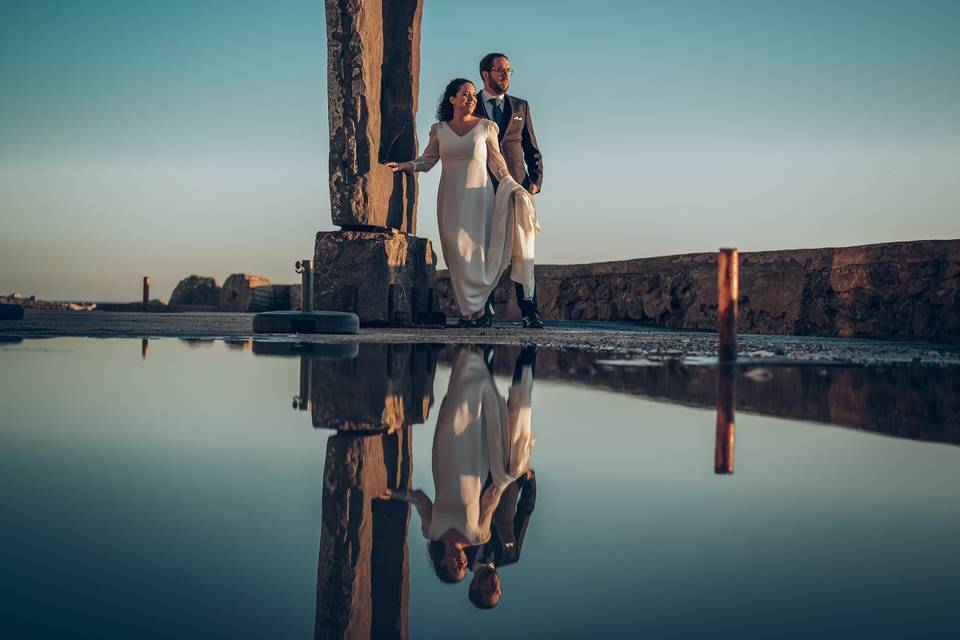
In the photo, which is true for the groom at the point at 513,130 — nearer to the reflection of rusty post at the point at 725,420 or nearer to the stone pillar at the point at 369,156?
the stone pillar at the point at 369,156

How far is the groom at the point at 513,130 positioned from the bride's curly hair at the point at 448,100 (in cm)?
20

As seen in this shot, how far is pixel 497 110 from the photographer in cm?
631

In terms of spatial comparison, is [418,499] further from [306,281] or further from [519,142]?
[519,142]

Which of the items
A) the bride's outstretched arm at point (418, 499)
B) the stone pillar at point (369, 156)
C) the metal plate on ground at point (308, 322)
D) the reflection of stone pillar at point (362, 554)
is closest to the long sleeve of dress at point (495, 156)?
the stone pillar at point (369, 156)

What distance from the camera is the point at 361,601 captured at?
669 millimetres

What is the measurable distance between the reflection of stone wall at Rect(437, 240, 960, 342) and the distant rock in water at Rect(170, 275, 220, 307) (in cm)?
1104

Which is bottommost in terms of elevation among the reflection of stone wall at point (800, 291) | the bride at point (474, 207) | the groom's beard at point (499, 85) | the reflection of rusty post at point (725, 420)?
the reflection of rusty post at point (725, 420)

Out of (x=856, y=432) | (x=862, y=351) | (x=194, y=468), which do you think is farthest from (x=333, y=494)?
(x=862, y=351)

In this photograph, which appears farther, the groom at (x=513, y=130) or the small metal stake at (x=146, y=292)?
the small metal stake at (x=146, y=292)

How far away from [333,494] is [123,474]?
0.33m

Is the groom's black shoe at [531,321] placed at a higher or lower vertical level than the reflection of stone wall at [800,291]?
lower

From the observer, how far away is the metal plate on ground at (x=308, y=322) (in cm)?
494

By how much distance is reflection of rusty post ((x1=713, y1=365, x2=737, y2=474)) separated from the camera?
3.94 feet

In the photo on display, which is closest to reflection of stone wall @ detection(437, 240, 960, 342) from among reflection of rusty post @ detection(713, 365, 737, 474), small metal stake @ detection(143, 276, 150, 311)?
reflection of rusty post @ detection(713, 365, 737, 474)
